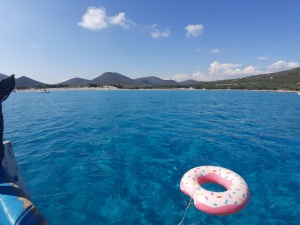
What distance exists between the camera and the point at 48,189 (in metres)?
6.17

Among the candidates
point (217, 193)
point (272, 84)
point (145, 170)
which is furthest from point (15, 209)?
point (272, 84)

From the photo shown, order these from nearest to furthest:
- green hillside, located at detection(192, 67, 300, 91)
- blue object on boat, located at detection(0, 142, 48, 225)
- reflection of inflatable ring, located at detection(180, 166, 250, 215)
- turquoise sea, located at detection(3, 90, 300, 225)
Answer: blue object on boat, located at detection(0, 142, 48, 225)
reflection of inflatable ring, located at detection(180, 166, 250, 215)
turquoise sea, located at detection(3, 90, 300, 225)
green hillside, located at detection(192, 67, 300, 91)

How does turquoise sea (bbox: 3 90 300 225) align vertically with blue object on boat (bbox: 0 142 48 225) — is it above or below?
below

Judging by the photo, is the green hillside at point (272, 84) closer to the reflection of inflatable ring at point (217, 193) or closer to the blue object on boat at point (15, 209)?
the reflection of inflatable ring at point (217, 193)

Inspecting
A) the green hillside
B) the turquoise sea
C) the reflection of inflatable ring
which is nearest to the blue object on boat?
the turquoise sea

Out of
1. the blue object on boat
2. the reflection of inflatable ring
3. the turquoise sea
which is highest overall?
the blue object on boat

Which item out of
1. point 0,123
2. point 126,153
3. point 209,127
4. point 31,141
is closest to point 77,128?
point 31,141

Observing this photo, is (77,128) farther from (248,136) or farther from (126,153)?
(248,136)

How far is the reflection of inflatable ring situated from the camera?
4.27 meters

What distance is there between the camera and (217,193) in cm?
449

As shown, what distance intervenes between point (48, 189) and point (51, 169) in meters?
1.53

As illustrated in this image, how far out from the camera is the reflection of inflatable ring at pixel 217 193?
4273 millimetres

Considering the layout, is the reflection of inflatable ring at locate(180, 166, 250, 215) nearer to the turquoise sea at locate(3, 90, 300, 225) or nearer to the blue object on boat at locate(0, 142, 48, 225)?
the turquoise sea at locate(3, 90, 300, 225)

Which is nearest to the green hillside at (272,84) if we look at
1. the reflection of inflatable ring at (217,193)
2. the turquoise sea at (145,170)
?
the turquoise sea at (145,170)
